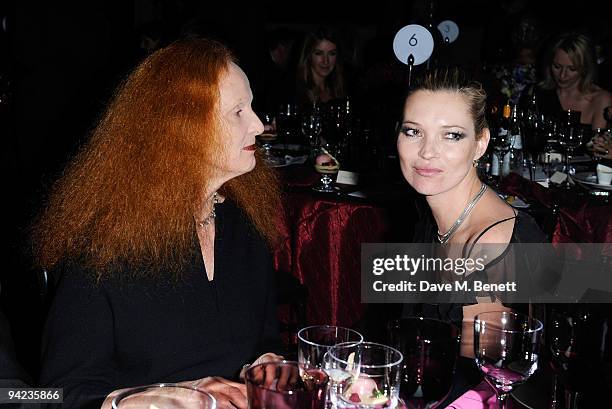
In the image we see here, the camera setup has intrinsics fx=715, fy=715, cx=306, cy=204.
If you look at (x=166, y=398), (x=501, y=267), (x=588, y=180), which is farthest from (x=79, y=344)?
(x=588, y=180)

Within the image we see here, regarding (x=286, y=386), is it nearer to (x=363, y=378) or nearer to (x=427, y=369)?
(x=363, y=378)

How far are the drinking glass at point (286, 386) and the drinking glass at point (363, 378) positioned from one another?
0.03 m

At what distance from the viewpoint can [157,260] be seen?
168cm

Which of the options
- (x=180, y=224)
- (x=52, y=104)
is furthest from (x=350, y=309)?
(x=52, y=104)

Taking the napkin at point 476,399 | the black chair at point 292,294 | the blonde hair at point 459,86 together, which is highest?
the blonde hair at point 459,86

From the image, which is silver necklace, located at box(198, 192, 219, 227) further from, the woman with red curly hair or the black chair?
the black chair

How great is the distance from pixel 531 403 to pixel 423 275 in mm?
1200

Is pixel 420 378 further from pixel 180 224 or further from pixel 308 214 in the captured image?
pixel 308 214


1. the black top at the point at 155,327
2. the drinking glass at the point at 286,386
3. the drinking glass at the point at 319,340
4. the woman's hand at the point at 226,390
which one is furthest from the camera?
the black top at the point at 155,327

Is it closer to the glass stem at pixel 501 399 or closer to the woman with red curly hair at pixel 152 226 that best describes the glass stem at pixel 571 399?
the glass stem at pixel 501 399

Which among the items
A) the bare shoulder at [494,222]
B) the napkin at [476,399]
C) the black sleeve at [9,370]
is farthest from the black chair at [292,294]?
the napkin at [476,399]

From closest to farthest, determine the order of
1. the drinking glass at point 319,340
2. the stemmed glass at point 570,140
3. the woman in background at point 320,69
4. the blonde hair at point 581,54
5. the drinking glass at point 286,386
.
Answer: the drinking glass at point 286,386 → the drinking glass at point 319,340 → the stemmed glass at point 570,140 → the blonde hair at point 581,54 → the woman in background at point 320,69

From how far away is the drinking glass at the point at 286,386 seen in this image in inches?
35.5

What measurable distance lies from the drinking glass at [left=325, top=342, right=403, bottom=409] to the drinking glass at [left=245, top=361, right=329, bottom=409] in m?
0.03
